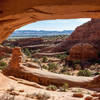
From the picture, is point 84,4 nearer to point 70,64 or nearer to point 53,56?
point 70,64

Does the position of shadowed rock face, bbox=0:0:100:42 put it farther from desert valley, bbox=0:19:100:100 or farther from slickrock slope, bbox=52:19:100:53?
slickrock slope, bbox=52:19:100:53

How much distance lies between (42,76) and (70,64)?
16280mm

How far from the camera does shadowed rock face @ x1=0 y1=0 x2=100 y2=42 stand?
4.19 m

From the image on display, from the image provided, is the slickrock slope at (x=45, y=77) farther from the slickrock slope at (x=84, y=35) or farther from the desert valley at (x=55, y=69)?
the slickrock slope at (x=84, y=35)

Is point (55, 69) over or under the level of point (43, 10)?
under

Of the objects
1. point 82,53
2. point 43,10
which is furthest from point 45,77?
point 82,53

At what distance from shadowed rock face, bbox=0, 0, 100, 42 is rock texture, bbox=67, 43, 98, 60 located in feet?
98.2

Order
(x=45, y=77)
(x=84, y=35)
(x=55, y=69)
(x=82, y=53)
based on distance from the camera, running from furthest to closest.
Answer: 1. (x=84, y=35)
2. (x=82, y=53)
3. (x=55, y=69)
4. (x=45, y=77)

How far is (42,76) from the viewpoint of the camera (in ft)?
54.3

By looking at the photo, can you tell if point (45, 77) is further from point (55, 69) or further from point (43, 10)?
point (43, 10)

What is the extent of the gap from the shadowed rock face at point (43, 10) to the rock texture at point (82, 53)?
2993 centimetres

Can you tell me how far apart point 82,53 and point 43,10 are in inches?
1217

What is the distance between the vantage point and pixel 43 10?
4.48 metres

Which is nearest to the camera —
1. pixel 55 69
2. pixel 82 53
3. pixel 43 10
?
pixel 43 10
